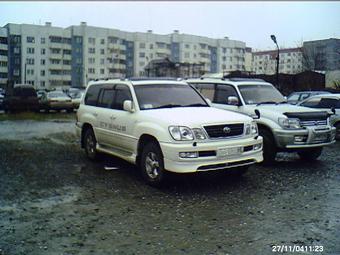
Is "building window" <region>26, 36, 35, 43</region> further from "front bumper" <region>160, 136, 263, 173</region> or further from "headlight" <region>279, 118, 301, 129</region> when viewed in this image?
"front bumper" <region>160, 136, 263, 173</region>

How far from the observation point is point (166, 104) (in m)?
7.16

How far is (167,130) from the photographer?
5992 millimetres

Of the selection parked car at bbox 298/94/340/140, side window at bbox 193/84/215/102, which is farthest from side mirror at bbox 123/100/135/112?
parked car at bbox 298/94/340/140

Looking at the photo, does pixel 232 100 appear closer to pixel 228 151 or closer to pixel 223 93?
pixel 223 93

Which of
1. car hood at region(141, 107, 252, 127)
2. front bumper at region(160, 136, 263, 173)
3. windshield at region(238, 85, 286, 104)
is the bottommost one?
front bumper at region(160, 136, 263, 173)

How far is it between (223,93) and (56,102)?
17.4m

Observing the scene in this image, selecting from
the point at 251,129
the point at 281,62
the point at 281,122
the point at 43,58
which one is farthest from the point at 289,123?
the point at 43,58

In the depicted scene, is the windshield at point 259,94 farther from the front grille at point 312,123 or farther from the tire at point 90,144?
the tire at point 90,144

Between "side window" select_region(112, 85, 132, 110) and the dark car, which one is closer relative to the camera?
"side window" select_region(112, 85, 132, 110)

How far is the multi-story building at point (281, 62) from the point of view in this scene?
3414 centimetres

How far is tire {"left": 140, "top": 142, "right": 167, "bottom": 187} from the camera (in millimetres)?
6141

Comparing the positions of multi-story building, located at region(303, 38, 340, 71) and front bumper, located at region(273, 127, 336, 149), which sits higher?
multi-story building, located at region(303, 38, 340, 71)

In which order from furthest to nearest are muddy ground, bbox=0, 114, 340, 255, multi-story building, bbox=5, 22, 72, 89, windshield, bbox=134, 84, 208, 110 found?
multi-story building, bbox=5, 22, 72, 89, windshield, bbox=134, 84, 208, 110, muddy ground, bbox=0, 114, 340, 255

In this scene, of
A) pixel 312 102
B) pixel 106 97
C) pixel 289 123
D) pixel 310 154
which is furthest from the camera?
pixel 312 102
